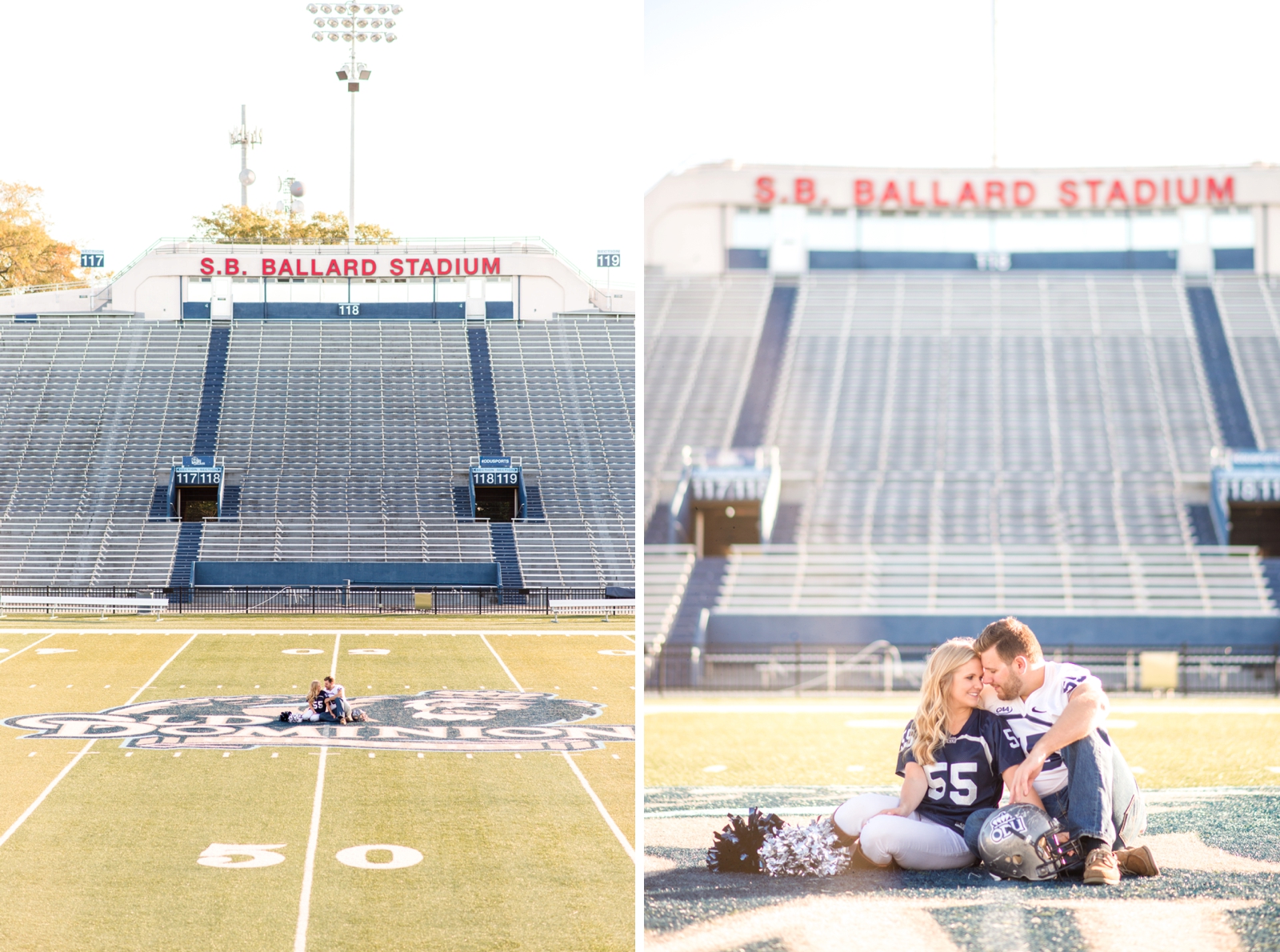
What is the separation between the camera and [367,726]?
9617 mm

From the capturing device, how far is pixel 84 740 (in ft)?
29.7

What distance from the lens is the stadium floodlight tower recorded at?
31.3 metres

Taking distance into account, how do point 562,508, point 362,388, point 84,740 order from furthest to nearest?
1. point 362,388
2. point 562,508
3. point 84,740

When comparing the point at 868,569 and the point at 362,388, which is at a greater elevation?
the point at 362,388

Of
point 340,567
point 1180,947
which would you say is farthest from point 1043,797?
point 340,567

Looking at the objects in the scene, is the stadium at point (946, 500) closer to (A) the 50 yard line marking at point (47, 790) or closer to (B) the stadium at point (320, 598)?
(B) the stadium at point (320, 598)

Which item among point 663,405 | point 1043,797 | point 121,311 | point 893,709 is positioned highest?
point 121,311

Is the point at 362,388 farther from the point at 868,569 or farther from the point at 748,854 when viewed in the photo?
the point at 748,854

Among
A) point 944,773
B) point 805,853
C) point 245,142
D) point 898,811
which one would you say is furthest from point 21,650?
point 245,142

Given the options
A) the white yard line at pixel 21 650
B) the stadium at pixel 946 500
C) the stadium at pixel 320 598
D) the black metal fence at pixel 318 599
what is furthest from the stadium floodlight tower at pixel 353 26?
the white yard line at pixel 21 650

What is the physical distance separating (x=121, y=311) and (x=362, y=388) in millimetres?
6506

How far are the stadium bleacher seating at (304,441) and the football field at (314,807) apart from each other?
11172mm

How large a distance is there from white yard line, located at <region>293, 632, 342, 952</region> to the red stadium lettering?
1127 inches

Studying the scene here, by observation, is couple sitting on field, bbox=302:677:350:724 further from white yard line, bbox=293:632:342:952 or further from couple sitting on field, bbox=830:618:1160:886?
couple sitting on field, bbox=830:618:1160:886
